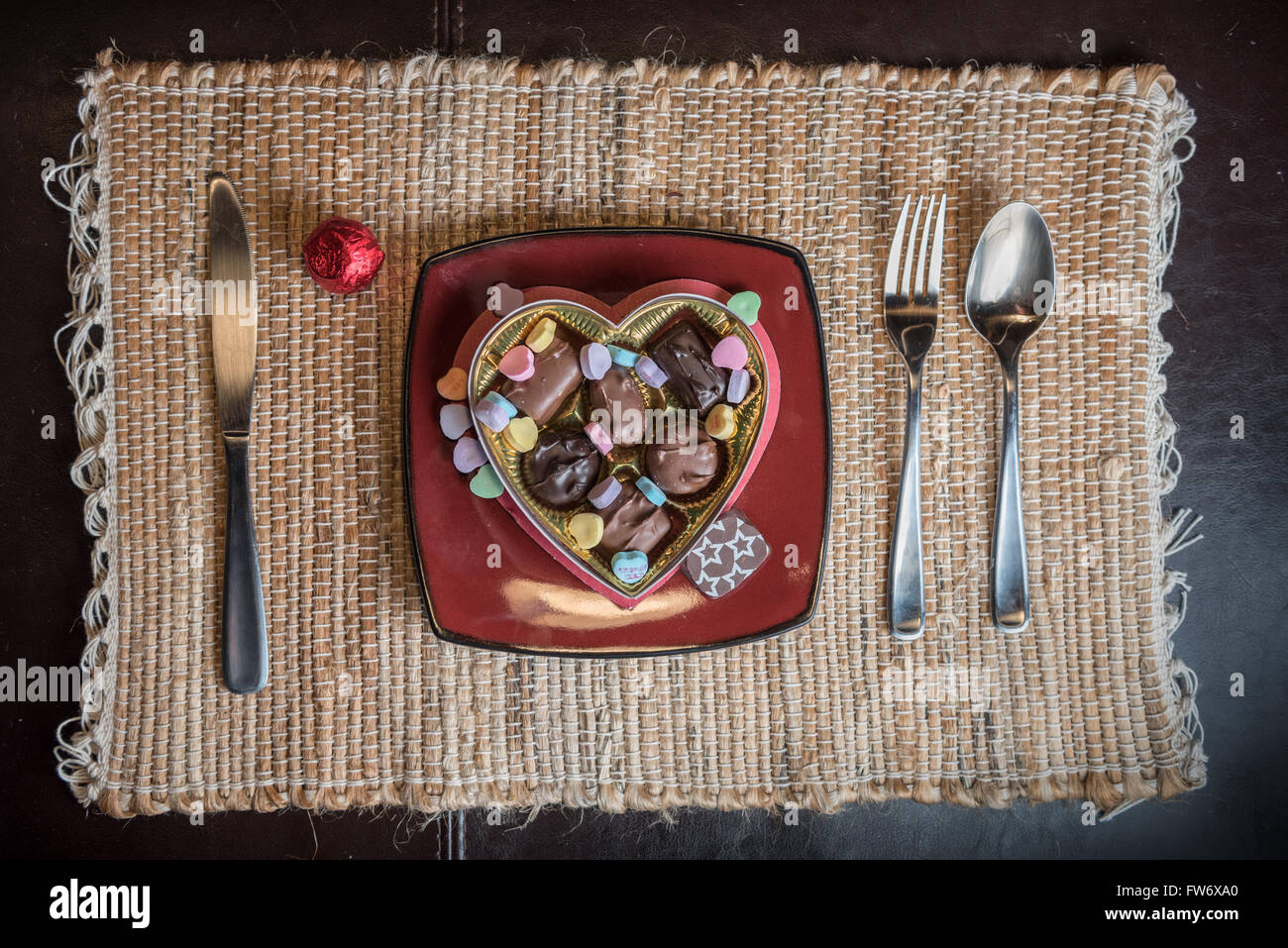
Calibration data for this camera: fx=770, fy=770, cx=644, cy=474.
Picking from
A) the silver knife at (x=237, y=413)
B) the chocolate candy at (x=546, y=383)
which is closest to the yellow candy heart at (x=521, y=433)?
the chocolate candy at (x=546, y=383)

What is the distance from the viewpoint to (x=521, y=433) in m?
0.67

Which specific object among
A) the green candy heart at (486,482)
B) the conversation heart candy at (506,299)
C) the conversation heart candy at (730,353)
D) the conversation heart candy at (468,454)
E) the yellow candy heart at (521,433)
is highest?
the conversation heart candy at (506,299)

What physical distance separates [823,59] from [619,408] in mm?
470

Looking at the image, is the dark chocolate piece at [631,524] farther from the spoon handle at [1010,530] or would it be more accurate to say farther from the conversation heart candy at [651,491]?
the spoon handle at [1010,530]

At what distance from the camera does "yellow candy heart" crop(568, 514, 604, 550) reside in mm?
674

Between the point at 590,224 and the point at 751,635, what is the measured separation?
17.3 inches

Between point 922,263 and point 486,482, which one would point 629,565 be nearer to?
point 486,482

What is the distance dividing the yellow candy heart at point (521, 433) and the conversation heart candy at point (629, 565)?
5.0 inches

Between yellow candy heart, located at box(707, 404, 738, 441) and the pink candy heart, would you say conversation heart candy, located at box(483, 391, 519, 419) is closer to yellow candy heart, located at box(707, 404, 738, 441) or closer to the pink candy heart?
the pink candy heart

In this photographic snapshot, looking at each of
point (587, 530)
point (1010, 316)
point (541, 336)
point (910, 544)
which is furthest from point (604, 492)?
point (1010, 316)

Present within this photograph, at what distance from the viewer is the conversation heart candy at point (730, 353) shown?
67 centimetres

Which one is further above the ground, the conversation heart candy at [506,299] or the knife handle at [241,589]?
the conversation heart candy at [506,299]

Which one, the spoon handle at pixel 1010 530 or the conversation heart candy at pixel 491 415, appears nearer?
the conversation heart candy at pixel 491 415
